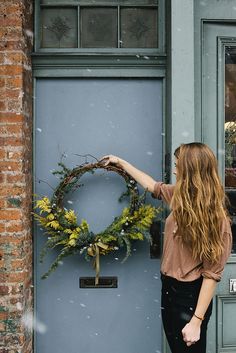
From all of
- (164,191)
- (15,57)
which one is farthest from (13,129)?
(164,191)

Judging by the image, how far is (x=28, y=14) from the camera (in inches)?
166

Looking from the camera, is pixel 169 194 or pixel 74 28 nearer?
pixel 169 194

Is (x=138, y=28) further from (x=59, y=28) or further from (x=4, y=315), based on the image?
(x=4, y=315)

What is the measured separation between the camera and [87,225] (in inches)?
161

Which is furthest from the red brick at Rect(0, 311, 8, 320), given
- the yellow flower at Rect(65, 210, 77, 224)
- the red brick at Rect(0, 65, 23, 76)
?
the red brick at Rect(0, 65, 23, 76)

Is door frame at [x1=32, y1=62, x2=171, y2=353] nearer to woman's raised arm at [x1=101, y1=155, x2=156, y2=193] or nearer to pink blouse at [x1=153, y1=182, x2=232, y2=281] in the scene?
woman's raised arm at [x1=101, y1=155, x2=156, y2=193]

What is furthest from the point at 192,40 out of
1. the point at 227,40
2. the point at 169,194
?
the point at 169,194

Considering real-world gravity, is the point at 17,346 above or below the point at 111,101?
below

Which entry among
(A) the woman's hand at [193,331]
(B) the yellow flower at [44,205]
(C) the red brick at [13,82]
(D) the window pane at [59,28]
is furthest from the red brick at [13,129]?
(A) the woman's hand at [193,331]

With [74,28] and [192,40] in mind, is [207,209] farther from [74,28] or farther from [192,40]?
[74,28]

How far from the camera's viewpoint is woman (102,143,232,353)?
3.20 metres

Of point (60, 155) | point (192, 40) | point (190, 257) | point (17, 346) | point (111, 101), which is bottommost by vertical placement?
point (17, 346)

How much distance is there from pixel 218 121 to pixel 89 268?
1521mm

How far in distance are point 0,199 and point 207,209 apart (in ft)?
5.21
